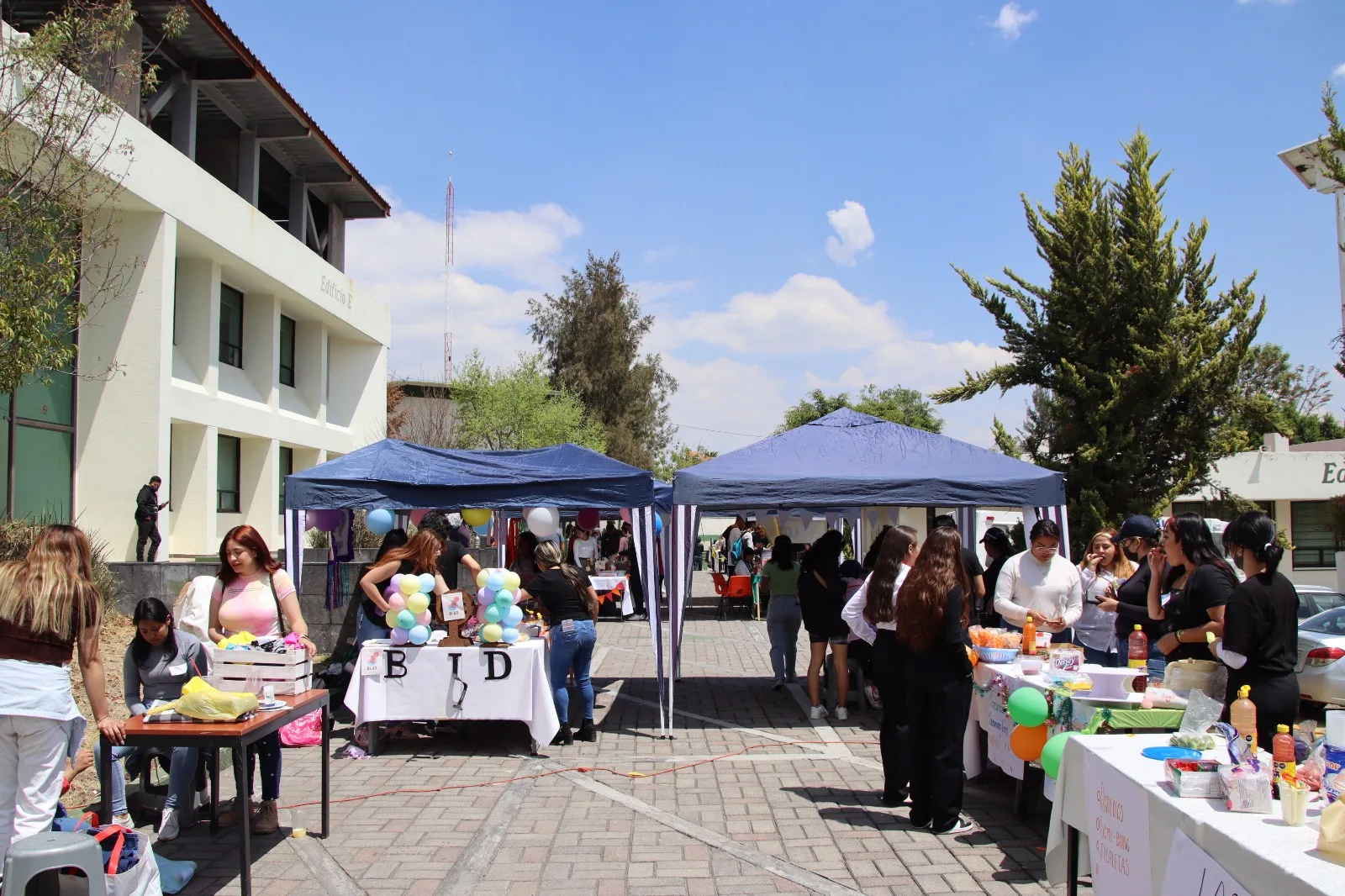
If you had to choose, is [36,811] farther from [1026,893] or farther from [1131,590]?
[1131,590]

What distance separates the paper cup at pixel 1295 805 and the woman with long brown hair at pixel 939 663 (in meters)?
2.40

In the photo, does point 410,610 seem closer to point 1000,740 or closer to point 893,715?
point 893,715

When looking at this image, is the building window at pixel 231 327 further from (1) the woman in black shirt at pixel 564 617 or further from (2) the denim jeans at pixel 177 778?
(2) the denim jeans at pixel 177 778

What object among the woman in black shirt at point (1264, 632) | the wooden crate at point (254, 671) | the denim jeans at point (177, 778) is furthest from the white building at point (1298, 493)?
the denim jeans at point (177, 778)

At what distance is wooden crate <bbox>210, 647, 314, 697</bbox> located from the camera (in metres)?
4.89

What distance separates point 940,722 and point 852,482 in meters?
3.23

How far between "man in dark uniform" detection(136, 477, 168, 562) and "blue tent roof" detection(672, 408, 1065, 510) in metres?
9.72

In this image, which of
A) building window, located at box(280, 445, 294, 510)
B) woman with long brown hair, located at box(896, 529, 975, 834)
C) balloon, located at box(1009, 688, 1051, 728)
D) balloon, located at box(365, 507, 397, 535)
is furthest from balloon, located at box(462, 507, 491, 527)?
building window, located at box(280, 445, 294, 510)

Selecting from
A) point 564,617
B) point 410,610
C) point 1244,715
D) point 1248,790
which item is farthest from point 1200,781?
point 410,610

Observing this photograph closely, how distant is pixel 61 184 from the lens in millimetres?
8797

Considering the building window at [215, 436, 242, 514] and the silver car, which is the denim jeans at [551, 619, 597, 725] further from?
the building window at [215, 436, 242, 514]

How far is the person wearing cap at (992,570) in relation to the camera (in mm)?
8617

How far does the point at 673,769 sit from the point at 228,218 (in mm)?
14911

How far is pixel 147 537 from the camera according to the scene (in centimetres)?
1441
